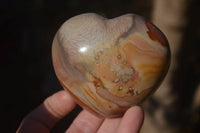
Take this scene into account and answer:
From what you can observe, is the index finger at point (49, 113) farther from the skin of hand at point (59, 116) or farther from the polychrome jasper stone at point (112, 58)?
the polychrome jasper stone at point (112, 58)

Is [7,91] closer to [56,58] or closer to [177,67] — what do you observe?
[56,58]

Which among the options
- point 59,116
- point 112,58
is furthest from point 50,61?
point 112,58

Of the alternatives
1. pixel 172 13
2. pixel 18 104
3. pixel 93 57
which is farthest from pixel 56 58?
pixel 18 104

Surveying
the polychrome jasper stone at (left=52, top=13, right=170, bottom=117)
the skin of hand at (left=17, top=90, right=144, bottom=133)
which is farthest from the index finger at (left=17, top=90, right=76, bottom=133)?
the polychrome jasper stone at (left=52, top=13, right=170, bottom=117)

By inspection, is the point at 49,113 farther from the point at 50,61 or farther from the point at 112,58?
the point at 50,61

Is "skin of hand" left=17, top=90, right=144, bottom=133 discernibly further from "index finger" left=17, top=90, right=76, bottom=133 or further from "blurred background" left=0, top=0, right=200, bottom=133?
"blurred background" left=0, top=0, right=200, bottom=133

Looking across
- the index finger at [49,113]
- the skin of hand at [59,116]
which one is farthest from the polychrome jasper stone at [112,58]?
the index finger at [49,113]
